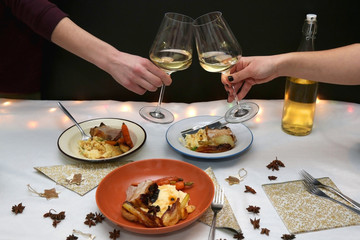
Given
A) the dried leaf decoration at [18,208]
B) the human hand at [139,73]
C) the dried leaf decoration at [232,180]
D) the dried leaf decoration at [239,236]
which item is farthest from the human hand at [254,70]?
the dried leaf decoration at [18,208]

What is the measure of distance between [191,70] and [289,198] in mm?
1159

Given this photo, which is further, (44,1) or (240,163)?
(44,1)

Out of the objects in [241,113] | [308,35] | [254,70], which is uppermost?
[308,35]

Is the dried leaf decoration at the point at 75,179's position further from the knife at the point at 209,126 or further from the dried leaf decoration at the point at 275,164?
the dried leaf decoration at the point at 275,164

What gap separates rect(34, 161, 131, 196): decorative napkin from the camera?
3.86 feet

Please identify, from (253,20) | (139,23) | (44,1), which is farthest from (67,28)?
(253,20)

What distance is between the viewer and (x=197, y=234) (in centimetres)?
99

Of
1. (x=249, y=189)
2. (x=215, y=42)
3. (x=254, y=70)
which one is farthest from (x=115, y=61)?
(x=249, y=189)

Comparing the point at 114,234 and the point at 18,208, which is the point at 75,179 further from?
the point at 114,234

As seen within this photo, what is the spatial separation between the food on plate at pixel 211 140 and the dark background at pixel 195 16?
79 cm

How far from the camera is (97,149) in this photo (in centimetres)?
132

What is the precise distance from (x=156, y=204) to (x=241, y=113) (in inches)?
21.3

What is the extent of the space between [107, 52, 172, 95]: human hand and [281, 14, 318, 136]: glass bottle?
0.48 metres

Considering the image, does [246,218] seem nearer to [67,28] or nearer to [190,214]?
[190,214]
